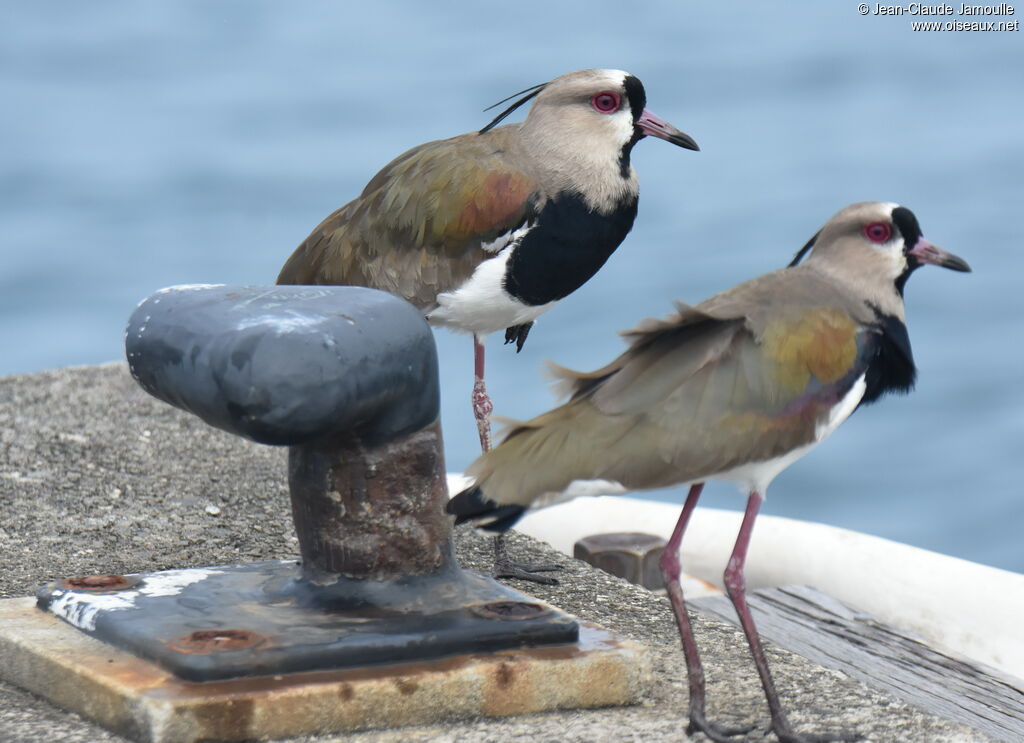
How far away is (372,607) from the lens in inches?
98.0

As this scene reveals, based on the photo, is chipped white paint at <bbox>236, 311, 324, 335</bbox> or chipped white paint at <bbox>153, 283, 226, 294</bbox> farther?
chipped white paint at <bbox>153, 283, 226, 294</bbox>

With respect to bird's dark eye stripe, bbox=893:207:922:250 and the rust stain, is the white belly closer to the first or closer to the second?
bird's dark eye stripe, bbox=893:207:922:250

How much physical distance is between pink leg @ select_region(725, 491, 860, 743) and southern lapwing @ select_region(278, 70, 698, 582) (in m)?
0.95

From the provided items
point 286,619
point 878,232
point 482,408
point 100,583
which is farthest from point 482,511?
point 482,408

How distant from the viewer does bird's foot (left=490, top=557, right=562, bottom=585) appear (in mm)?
3223

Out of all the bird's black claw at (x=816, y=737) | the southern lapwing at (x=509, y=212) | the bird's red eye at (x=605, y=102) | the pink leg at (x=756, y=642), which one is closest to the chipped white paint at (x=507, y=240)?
the southern lapwing at (x=509, y=212)

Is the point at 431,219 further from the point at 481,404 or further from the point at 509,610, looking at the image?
the point at 509,610

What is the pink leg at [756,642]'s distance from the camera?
92.5 inches

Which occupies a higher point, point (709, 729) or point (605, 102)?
point (605, 102)

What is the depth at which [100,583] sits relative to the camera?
8.59 ft

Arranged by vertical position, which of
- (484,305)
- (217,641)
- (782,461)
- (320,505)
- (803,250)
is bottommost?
(217,641)

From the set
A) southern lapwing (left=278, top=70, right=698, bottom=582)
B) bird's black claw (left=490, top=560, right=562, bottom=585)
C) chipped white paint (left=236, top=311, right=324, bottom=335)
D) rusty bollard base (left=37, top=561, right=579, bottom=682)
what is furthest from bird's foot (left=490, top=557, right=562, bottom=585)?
chipped white paint (left=236, top=311, right=324, bottom=335)

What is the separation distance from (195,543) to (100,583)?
2.17 ft

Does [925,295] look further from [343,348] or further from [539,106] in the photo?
[343,348]
